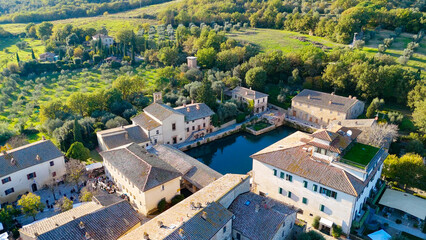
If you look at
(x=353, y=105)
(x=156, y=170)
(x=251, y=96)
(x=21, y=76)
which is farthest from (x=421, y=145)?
(x=21, y=76)

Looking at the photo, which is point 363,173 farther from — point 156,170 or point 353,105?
point 353,105

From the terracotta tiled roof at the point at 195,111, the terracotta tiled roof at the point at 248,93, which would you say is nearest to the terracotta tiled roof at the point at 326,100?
the terracotta tiled roof at the point at 248,93

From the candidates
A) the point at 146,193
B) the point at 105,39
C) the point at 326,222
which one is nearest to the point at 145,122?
the point at 146,193

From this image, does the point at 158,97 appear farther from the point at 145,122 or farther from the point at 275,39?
the point at 275,39

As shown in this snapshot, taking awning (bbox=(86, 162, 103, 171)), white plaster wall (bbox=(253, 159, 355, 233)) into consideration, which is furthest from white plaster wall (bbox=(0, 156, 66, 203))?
white plaster wall (bbox=(253, 159, 355, 233))

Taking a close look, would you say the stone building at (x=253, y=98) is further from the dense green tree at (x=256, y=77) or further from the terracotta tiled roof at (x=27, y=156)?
the terracotta tiled roof at (x=27, y=156)
